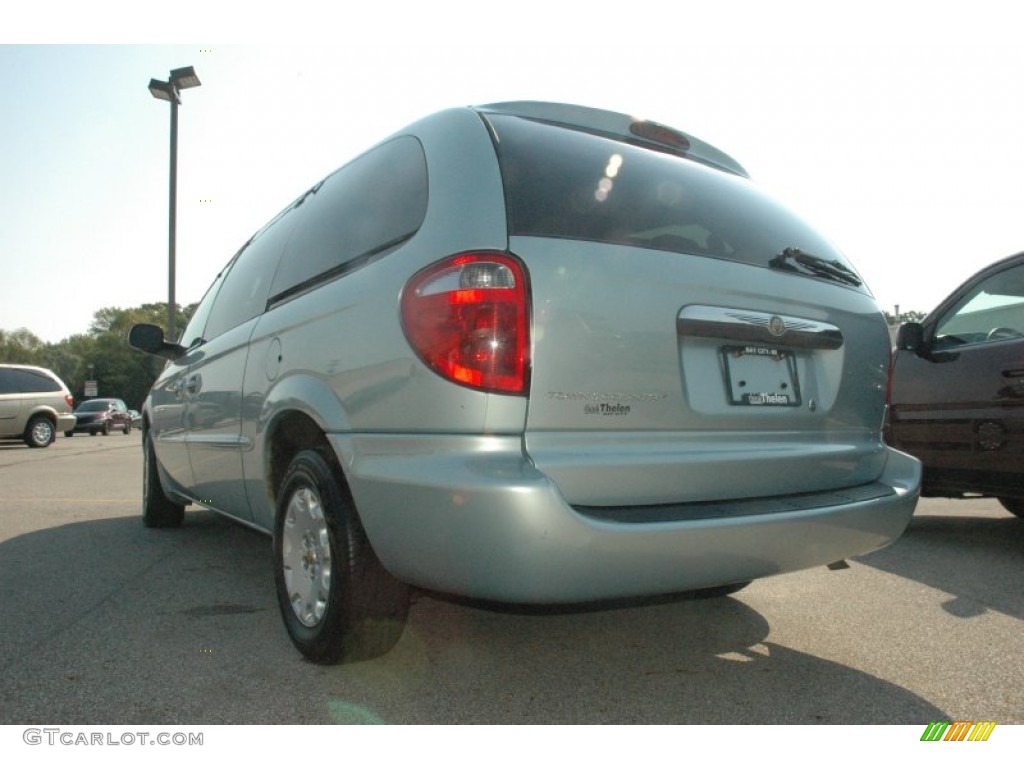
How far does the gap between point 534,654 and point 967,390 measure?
3173 millimetres

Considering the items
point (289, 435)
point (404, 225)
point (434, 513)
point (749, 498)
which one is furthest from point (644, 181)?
point (289, 435)

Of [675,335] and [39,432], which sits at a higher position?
[675,335]

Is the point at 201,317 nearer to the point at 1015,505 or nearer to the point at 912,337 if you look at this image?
the point at 912,337

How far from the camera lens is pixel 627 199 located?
94.2 inches

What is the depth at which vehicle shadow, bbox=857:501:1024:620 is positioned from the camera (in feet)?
11.4

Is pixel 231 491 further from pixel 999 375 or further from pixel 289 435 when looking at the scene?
pixel 999 375

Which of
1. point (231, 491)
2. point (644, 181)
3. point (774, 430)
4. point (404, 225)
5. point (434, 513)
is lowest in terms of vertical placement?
point (231, 491)

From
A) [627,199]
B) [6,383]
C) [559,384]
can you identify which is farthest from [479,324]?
[6,383]

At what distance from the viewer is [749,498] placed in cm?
233

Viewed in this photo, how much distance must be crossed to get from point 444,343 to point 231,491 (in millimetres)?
2051

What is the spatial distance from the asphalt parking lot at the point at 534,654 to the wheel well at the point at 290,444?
0.56 meters

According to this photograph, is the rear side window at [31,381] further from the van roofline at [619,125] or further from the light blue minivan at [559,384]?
the van roofline at [619,125]

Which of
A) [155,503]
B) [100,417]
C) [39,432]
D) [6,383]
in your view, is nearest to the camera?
[155,503]

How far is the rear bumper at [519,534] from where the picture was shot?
1.91m
